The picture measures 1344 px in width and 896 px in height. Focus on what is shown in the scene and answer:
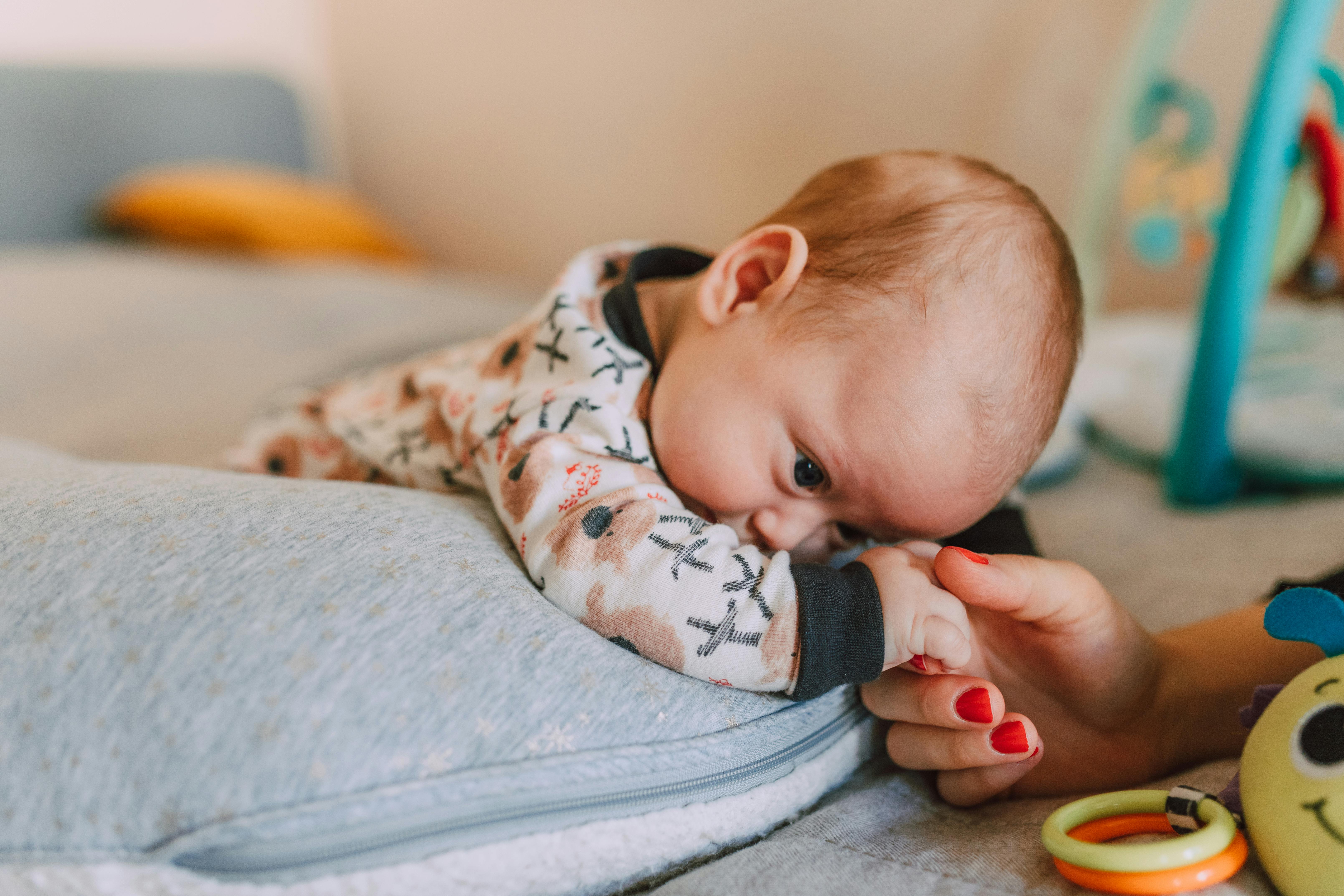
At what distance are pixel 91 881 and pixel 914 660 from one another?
46 cm

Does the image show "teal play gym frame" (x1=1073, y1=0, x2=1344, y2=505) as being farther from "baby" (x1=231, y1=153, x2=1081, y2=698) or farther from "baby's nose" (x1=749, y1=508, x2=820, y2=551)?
"baby's nose" (x1=749, y1=508, x2=820, y2=551)

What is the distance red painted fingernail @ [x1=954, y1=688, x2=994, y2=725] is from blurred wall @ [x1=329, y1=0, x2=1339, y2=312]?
4.57 feet

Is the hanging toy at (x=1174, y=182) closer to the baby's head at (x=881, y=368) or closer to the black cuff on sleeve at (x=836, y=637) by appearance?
the baby's head at (x=881, y=368)

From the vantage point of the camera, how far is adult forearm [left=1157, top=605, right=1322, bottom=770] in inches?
24.3

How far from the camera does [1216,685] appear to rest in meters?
0.63

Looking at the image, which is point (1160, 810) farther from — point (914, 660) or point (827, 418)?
point (827, 418)

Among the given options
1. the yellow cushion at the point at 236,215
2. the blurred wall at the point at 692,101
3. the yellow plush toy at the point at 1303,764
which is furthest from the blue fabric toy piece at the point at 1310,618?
the yellow cushion at the point at 236,215

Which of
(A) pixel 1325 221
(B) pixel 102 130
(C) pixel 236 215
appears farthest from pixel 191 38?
(A) pixel 1325 221

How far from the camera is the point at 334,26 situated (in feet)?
10.00

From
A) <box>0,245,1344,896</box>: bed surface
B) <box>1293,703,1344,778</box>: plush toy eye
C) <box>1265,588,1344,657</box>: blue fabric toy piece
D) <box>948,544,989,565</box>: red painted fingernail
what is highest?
<box>1265,588,1344,657</box>: blue fabric toy piece

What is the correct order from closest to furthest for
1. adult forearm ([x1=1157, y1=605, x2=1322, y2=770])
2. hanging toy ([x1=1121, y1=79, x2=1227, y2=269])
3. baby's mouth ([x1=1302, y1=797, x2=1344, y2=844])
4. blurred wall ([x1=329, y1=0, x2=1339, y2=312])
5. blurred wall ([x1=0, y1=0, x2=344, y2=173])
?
baby's mouth ([x1=1302, y1=797, x2=1344, y2=844]) → adult forearm ([x1=1157, y1=605, x2=1322, y2=770]) → hanging toy ([x1=1121, y1=79, x2=1227, y2=269]) → blurred wall ([x1=329, y1=0, x2=1339, y2=312]) → blurred wall ([x1=0, y1=0, x2=344, y2=173])

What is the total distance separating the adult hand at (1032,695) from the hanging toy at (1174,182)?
2.96 feet

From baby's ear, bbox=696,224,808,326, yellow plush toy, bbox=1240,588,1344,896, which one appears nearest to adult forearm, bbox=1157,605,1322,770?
yellow plush toy, bbox=1240,588,1344,896

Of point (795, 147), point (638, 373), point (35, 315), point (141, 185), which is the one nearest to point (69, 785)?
point (638, 373)
